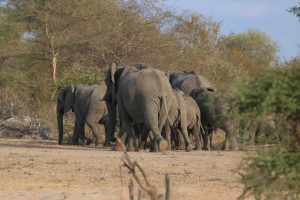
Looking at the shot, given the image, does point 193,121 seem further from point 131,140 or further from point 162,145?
point 162,145

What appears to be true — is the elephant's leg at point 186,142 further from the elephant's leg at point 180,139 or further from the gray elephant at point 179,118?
the elephant's leg at point 180,139

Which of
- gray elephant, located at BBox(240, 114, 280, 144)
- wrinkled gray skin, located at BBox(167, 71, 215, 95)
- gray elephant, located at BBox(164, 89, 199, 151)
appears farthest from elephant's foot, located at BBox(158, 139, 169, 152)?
gray elephant, located at BBox(240, 114, 280, 144)

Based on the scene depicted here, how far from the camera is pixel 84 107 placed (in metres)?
25.9

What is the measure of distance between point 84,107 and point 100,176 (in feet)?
44.0

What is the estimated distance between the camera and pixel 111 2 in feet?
144

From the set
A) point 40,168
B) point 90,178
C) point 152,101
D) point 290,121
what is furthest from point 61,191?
point 152,101

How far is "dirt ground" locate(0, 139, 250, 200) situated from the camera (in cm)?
1088

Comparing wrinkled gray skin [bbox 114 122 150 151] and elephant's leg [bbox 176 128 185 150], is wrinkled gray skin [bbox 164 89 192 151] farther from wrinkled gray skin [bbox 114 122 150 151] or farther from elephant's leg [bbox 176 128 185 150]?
elephant's leg [bbox 176 128 185 150]

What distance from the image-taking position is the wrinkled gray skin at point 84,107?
2550cm

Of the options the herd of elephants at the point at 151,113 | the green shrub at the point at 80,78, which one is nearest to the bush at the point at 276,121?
the herd of elephants at the point at 151,113

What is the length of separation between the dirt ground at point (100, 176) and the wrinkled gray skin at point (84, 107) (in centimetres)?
828

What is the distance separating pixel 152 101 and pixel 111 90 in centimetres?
250

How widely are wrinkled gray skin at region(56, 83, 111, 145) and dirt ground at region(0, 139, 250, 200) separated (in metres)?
8.28

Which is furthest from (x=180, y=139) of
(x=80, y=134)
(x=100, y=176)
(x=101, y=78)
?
(x=101, y=78)
